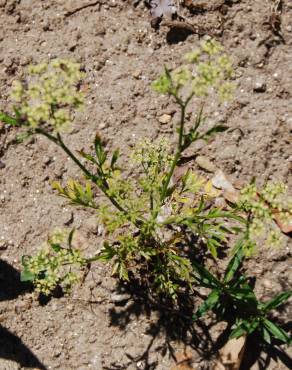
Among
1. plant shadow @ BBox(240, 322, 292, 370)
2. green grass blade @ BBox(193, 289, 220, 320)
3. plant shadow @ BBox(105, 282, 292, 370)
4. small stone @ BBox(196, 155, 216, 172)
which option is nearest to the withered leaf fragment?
small stone @ BBox(196, 155, 216, 172)

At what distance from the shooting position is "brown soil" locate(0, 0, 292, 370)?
425cm

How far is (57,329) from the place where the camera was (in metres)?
4.35

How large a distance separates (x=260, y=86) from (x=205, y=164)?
0.85 metres

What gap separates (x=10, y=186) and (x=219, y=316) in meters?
2.15

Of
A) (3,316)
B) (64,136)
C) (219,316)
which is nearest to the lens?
(219,316)

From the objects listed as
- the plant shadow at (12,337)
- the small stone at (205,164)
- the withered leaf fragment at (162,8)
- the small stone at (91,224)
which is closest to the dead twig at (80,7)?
the withered leaf fragment at (162,8)

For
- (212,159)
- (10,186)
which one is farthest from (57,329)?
(212,159)

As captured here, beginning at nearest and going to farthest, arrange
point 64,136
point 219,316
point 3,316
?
point 219,316 → point 3,316 → point 64,136

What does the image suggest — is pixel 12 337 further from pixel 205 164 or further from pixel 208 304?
pixel 205 164

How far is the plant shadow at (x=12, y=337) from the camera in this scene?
4328 mm

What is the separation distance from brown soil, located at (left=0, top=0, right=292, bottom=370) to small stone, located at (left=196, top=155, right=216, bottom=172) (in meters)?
0.05

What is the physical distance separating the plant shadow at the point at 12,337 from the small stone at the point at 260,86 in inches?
103

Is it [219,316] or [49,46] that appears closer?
[219,316]

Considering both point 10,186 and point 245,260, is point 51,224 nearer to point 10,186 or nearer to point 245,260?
point 10,186
